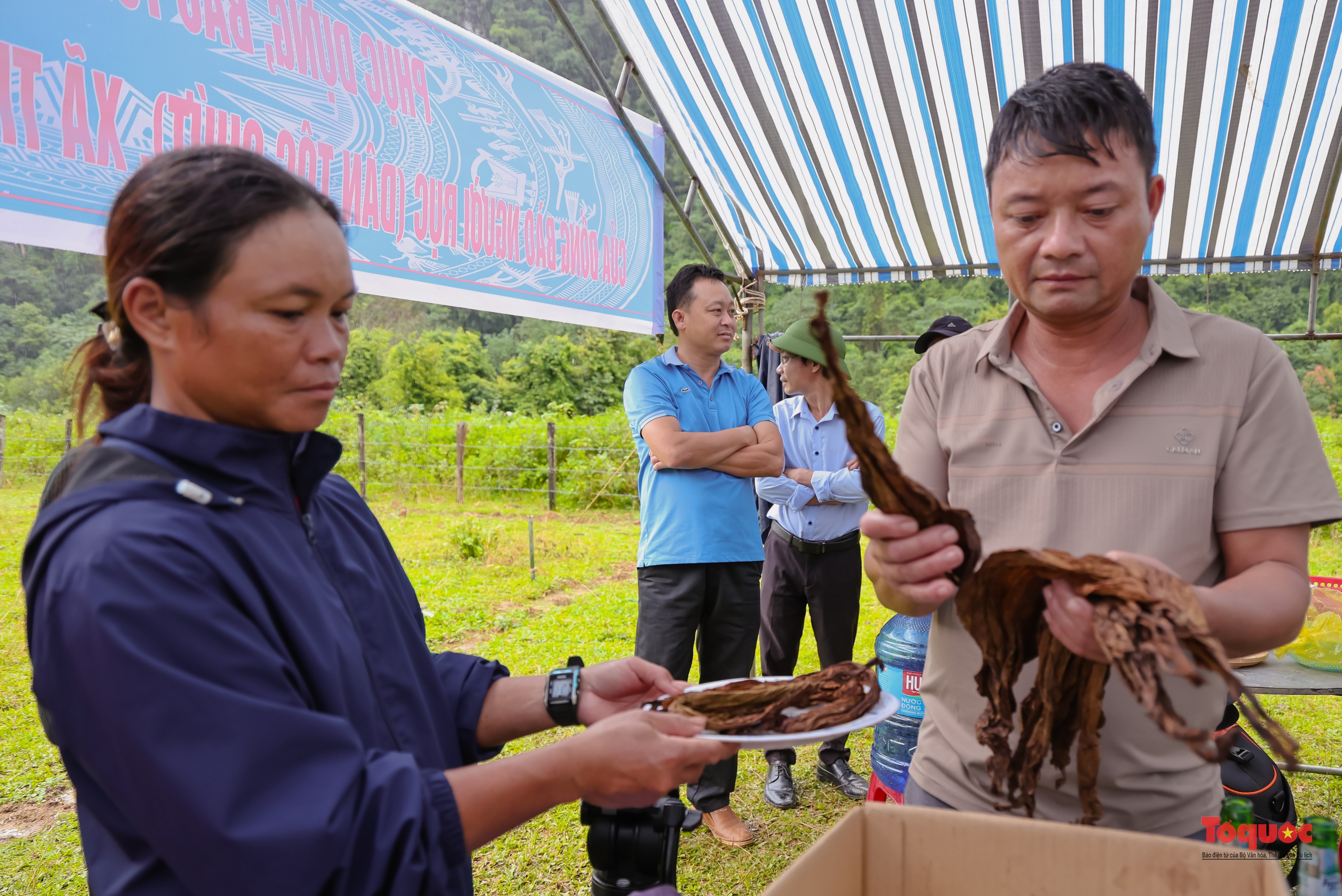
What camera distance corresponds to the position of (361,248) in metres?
3.07

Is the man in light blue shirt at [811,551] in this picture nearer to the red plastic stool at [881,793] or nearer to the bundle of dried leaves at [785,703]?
the red plastic stool at [881,793]

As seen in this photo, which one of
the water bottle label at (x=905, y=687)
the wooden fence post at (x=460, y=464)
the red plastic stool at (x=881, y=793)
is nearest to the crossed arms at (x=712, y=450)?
the water bottle label at (x=905, y=687)

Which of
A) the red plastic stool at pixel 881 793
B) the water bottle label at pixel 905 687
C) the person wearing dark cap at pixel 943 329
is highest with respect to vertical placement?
the person wearing dark cap at pixel 943 329

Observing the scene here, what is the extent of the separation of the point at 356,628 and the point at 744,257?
5041 millimetres

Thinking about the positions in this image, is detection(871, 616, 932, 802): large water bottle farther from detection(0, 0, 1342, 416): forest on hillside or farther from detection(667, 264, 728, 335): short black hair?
detection(0, 0, 1342, 416): forest on hillside

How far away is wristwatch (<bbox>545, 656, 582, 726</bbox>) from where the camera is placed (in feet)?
5.11

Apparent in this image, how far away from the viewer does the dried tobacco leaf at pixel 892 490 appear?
46.8 inches

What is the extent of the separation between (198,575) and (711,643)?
3.19 metres

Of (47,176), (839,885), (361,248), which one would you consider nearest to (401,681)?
(839,885)

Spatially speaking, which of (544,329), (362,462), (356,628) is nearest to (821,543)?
(356,628)

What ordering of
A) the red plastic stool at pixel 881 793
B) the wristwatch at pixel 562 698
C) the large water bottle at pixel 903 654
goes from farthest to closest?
the large water bottle at pixel 903 654 < the red plastic stool at pixel 881 793 < the wristwatch at pixel 562 698

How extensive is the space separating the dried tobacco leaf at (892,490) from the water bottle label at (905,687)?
7.72ft

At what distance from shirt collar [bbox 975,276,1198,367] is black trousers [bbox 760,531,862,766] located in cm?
287

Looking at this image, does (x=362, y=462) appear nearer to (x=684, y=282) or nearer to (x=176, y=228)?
(x=684, y=282)
